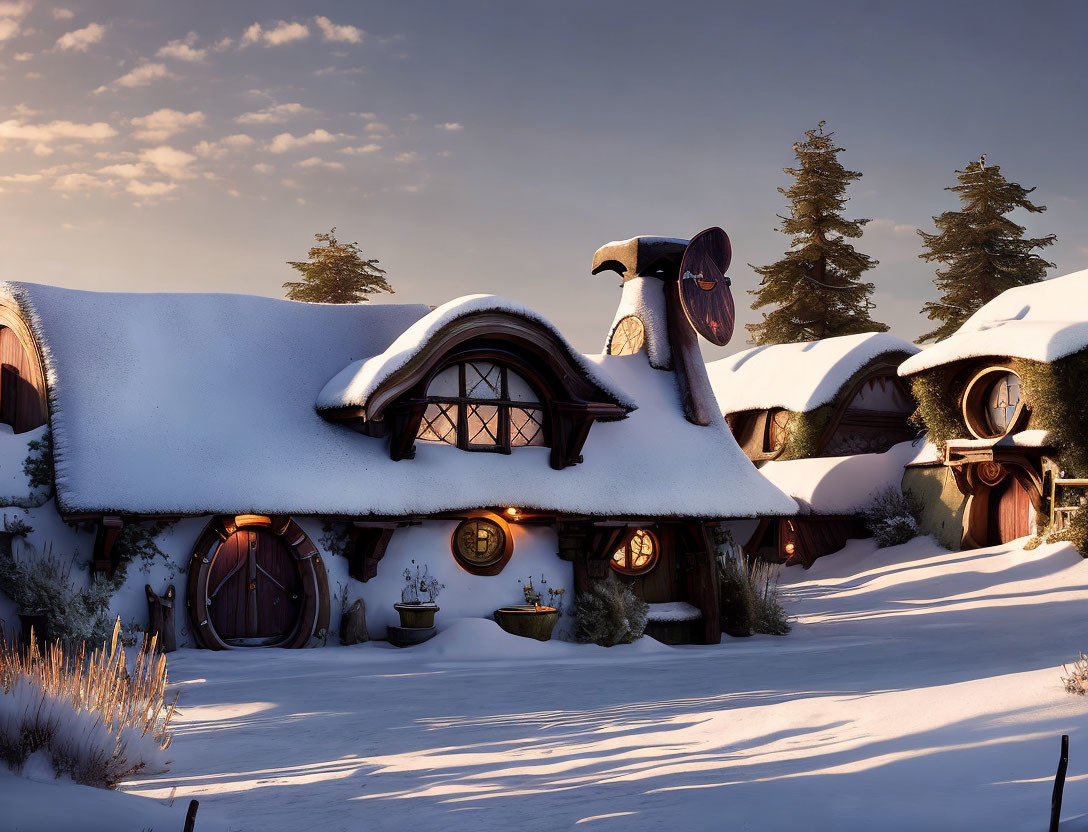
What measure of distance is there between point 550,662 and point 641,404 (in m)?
6.70

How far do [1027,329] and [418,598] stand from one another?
17246 mm

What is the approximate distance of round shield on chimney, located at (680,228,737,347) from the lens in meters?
21.3

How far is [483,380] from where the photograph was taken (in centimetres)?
Answer: 1842

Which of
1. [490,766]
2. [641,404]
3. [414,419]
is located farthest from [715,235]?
[490,766]

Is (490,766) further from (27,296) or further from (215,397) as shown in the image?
(27,296)

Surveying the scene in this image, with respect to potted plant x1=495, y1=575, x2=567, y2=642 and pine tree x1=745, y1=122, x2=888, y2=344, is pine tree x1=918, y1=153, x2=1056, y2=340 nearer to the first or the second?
pine tree x1=745, y1=122, x2=888, y2=344

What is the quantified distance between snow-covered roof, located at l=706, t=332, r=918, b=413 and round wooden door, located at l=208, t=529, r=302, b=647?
20.7 metres

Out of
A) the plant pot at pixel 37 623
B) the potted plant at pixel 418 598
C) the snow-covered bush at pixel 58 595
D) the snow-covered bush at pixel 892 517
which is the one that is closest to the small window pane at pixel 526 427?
the potted plant at pixel 418 598

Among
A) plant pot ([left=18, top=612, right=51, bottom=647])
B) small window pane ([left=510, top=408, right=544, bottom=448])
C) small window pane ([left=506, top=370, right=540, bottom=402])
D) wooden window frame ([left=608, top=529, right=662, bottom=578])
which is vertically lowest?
plant pot ([left=18, top=612, right=51, bottom=647])

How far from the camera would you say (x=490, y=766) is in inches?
327

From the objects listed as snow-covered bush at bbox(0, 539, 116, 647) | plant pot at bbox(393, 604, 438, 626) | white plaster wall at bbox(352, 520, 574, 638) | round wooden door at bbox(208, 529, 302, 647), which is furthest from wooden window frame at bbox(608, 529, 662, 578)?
snow-covered bush at bbox(0, 539, 116, 647)

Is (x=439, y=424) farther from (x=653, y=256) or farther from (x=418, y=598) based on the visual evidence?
(x=653, y=256)

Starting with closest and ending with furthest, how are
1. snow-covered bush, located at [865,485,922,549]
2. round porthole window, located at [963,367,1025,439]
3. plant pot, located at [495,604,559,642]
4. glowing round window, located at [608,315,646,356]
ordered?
plant pot, located at [495,604,559,642] < glowing round window, located at [608,315,646,356] < round porthole window, located at [963,367,1025,439] < snow-covered bush, located at [865,485,922,549]

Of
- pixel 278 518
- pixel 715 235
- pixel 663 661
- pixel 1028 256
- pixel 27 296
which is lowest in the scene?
pixel 663 661
